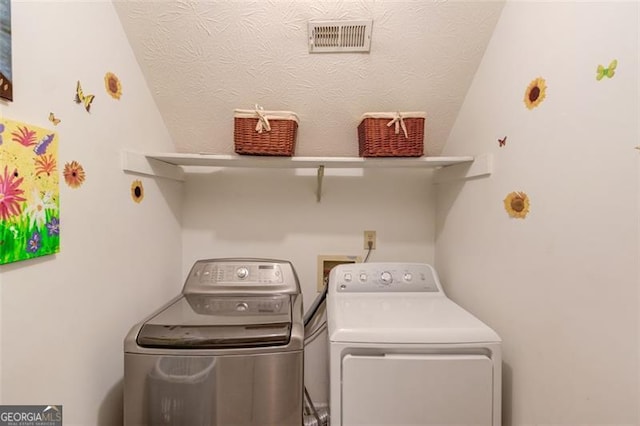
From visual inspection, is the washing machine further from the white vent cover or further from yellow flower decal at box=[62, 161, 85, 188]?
the white vent cover

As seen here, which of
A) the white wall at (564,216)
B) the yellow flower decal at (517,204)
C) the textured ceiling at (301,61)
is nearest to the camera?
the white wall at (564,216)

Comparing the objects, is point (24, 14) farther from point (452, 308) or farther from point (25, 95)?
point (452, 308)

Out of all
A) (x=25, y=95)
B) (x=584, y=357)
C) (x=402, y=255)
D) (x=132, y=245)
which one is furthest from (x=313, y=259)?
(x=25, y=95)

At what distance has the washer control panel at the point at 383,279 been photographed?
139cm

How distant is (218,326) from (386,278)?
0.79 metres

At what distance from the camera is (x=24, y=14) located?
77 cm

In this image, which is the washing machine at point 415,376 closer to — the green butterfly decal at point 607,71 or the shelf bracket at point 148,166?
the green butterfly decal at point 607,71

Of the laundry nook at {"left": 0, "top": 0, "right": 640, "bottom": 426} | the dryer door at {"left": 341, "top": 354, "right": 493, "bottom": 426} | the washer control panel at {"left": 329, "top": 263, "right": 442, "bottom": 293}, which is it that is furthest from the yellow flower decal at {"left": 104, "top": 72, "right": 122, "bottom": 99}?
the dryer door at {"left": 341, "top": 354, "right": 493, "bottom": 426}

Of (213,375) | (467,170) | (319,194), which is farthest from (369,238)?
(213,375)

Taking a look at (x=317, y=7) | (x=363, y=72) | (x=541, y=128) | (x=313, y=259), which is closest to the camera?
(x=541, y=128)

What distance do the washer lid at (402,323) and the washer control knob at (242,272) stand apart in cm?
44

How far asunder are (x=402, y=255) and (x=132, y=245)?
140cm

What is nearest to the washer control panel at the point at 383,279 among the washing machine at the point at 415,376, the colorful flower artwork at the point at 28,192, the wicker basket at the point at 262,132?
the washing machine at the point at 415,376

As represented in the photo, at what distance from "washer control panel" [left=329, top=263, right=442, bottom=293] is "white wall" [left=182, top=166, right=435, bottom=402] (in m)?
0.31
